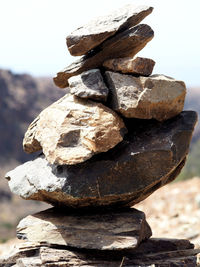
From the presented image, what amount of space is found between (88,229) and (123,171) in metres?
1.27

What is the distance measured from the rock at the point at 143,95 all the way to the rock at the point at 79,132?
0.92 feet

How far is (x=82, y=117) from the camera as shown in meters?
7.54

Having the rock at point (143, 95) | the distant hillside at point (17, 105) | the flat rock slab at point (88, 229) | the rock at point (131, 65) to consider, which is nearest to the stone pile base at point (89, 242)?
the flat rock slab at point (88, 229)

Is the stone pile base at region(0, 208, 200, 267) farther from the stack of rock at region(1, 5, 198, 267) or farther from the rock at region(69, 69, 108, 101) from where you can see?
the rock at region(69, 69, 108, 101)

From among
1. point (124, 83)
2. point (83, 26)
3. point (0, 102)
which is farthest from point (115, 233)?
point (0, 102)

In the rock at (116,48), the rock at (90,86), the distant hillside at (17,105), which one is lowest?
the distant hillside at (17,105)

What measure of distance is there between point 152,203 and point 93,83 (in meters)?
13.2

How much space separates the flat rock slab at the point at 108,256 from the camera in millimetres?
7766

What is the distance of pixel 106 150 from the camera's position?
23.9ft

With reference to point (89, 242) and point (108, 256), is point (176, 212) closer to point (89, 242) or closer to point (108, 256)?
point (108, 256)

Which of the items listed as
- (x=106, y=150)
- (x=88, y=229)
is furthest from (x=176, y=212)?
(x=106, y=150)

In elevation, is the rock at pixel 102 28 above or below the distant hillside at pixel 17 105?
above

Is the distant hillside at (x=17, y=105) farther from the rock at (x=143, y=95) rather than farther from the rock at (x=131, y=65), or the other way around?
the rock at (x=143, y=95)

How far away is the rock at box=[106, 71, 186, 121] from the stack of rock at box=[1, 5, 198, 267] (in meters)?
0.02
